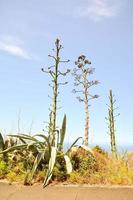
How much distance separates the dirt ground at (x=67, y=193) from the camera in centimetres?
511

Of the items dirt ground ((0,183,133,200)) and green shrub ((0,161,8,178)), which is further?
green shrub ((0,161,8,178))

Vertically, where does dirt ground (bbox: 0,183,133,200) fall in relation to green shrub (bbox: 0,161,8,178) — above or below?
below

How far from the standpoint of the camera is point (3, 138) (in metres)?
7.37

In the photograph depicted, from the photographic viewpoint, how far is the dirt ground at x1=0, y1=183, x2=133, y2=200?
511cm

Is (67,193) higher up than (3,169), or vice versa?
(3,169)

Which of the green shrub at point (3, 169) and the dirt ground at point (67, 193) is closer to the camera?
the dirt ground at point (67, 193)

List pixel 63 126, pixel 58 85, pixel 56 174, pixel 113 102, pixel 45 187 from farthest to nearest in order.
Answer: pixel 113 102 < pixel 58 85 < pixel 63 126 < pixel 56 174 < pixel 45 187

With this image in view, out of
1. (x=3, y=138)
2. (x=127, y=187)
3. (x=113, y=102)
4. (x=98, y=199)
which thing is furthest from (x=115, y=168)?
(x=113, y=102)

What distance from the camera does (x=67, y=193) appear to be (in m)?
5.28

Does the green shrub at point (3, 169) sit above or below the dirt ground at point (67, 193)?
above

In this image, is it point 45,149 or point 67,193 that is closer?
point 67,193

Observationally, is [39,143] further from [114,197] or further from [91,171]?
[114,197]

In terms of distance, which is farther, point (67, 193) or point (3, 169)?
point (3, 169)

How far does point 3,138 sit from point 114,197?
3238 millimetres
